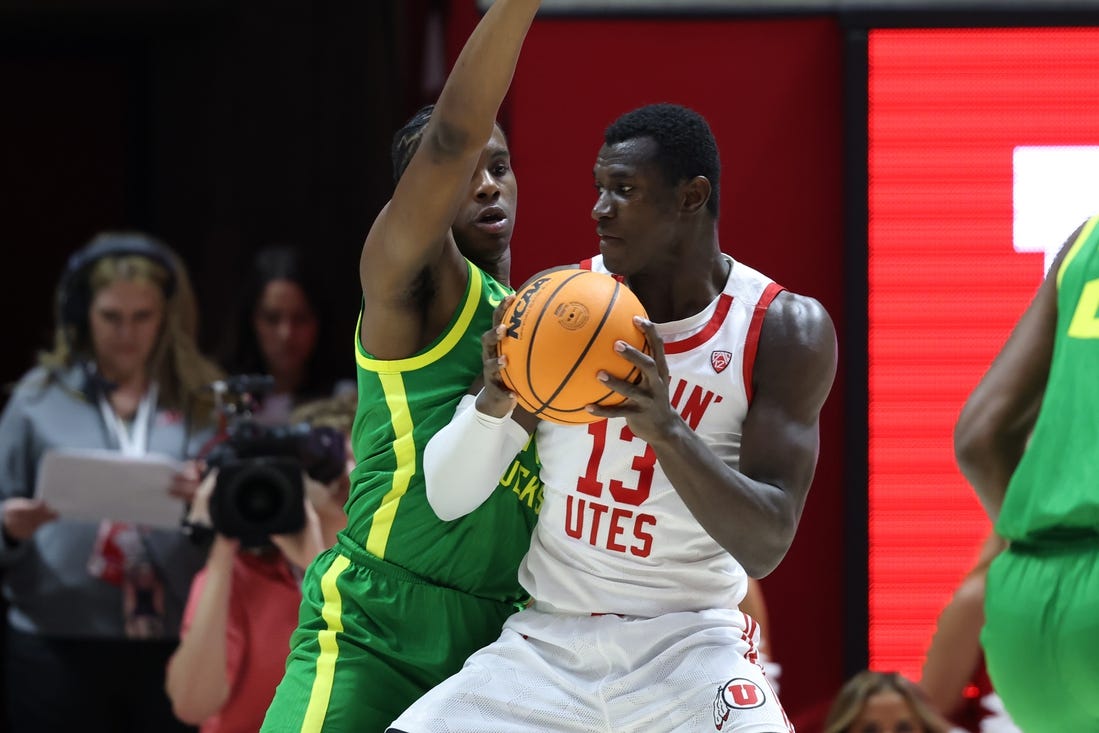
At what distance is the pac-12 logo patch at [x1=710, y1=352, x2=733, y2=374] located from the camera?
10.3 ft

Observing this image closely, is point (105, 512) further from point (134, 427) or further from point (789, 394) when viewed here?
point (789, 394)

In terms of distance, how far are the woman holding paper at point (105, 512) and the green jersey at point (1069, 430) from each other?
3.00m

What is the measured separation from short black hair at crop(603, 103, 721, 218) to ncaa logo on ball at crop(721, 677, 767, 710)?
0.94 meters

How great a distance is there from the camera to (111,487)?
17.2 ft

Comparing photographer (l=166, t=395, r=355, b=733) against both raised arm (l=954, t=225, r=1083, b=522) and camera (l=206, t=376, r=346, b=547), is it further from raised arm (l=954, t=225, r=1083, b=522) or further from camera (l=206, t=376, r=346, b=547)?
raised arm (l=954, t=225, r=1083, b=522)

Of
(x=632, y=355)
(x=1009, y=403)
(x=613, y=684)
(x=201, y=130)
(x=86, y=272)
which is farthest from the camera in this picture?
(x=201, y=130)

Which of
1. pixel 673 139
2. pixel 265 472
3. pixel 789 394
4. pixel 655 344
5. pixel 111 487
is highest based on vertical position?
pixel 673 139

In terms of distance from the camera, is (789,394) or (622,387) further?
(789,394)

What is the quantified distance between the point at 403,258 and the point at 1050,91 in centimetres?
314

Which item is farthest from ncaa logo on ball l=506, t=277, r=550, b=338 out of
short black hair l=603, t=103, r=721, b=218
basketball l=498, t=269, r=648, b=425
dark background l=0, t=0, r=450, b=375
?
dark background l=0, t=0, r=450, b=375

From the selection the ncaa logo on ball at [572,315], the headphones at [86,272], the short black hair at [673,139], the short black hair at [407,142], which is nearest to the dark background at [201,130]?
the headphones at [86,272]

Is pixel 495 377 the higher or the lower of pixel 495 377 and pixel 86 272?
the lower

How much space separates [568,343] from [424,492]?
66 cm

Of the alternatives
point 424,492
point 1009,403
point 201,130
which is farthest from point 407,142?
point 201,130
